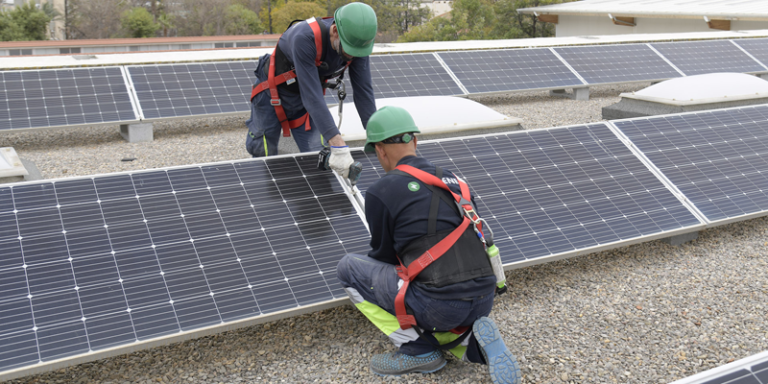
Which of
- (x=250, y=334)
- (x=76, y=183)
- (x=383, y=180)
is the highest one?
(x=383, y=180)

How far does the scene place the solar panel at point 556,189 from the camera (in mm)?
5488

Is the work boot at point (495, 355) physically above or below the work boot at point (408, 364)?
above

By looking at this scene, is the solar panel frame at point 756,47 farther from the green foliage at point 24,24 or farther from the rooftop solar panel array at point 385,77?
the green foliage at point 24,24

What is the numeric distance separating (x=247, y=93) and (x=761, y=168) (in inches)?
350

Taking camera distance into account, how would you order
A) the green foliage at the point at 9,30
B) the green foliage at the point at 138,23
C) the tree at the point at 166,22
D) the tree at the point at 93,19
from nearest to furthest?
the green foliage at the point at 9,30
the green foliage at the point at 138,23
the tree at the point at 93,19
the tree at the point at 166,22

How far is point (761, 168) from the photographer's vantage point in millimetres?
7113

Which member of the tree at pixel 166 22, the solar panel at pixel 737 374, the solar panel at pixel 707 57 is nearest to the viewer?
the solar panel at pixel 737 374

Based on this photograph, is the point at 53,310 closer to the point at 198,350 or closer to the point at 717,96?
the point at 198,350

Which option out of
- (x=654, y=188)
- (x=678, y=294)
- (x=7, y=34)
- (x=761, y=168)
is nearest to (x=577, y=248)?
(x=678, y=294)

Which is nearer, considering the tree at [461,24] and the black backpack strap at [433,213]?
the black backpack strap at [433,213]

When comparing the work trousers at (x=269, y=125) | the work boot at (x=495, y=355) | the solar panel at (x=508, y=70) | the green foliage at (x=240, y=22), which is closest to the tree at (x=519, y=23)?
the green foliage at (x=240, y=22)

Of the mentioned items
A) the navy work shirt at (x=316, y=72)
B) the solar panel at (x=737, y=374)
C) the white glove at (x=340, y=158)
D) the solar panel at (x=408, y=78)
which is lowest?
the solar panel at (x=408, y=78)

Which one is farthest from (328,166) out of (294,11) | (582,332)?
(294,11)

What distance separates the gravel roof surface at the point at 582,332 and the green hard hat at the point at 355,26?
242 centimetres
